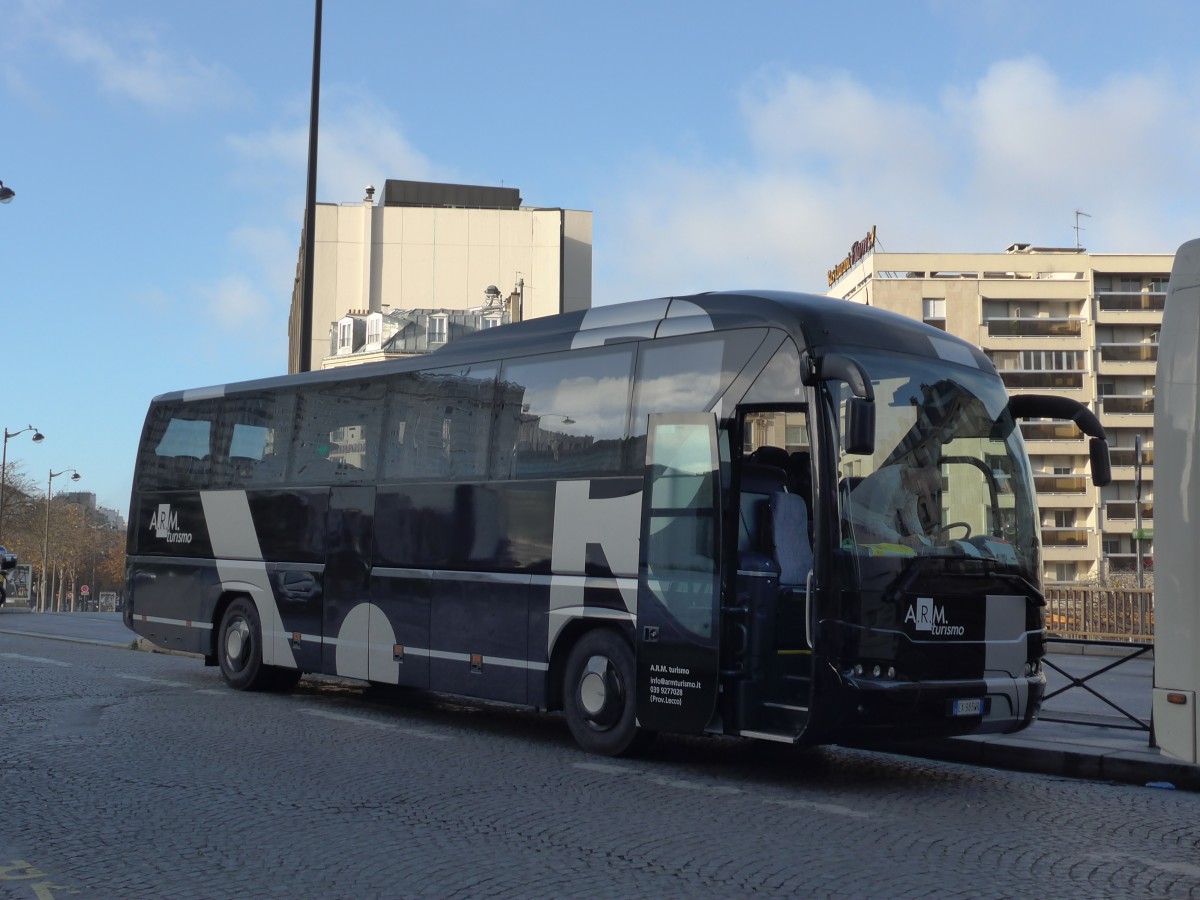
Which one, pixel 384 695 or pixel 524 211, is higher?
pixel 524 211

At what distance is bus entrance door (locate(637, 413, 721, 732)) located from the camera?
32.0 feet

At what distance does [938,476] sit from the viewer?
9641 millimetres

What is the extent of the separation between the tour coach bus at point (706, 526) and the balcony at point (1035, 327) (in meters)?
102

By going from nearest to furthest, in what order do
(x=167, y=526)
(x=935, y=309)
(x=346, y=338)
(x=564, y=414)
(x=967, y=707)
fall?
(x=967, y=707) < (x=564, y=414) < (x=167, y=526) < (x=346, y=338) < (x=935, y=309)

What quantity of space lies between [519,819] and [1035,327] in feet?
357

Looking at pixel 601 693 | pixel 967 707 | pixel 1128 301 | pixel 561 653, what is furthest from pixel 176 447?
pixel 1128 301

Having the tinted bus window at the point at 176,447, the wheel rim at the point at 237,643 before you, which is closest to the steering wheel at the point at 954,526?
the wheel rim at the point at 237,643

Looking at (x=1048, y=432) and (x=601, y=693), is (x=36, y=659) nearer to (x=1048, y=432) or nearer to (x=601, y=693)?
(x=601, y=693)

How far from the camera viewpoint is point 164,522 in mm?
16641

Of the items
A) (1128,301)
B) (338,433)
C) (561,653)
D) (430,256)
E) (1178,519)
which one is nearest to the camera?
(1178,519)

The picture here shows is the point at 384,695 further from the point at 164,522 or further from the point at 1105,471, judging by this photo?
the point at 1105,471

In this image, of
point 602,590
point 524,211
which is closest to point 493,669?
point 602,590

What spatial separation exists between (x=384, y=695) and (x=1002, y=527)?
317 inches

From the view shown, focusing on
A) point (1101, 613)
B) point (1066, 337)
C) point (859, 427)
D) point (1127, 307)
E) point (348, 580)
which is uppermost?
point (1127, 307)
